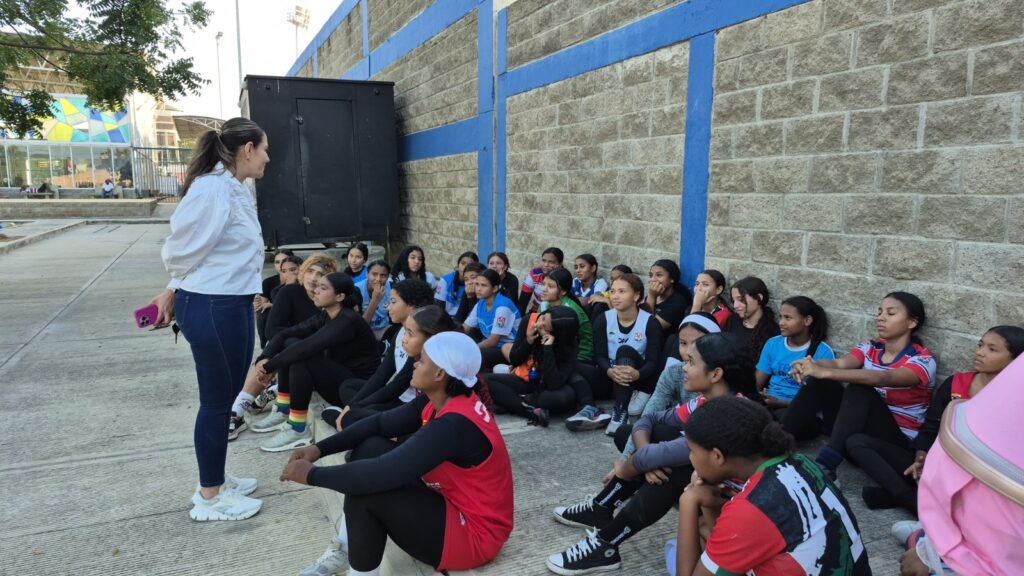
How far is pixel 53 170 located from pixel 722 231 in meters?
37.0

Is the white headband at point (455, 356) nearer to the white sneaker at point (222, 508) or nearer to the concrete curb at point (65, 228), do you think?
the white sneaker at point (222, 508)

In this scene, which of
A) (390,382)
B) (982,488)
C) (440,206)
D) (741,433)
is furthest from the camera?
(440,206)

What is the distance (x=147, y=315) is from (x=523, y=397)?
246 centimetres

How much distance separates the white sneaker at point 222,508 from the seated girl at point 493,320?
2.28m

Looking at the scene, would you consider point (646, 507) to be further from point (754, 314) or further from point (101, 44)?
point (101, 44)

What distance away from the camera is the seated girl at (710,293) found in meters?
4.82

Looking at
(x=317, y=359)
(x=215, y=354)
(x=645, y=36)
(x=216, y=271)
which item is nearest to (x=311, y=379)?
(x=317, y=359)

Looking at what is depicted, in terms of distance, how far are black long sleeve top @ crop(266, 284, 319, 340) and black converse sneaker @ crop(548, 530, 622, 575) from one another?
334 cm

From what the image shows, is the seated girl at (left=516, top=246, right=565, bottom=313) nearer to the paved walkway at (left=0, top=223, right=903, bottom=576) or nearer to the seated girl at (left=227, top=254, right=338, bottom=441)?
the seated girl at (left=227, top=254, right=338, bottom=441)

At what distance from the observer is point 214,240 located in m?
3.01

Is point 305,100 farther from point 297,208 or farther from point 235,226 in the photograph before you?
point 235,226

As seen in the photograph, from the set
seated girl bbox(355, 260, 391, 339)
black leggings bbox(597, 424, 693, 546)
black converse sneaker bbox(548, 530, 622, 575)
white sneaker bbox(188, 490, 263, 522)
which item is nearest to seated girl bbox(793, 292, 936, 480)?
black leggings bbox(597, 424, 693, 546)

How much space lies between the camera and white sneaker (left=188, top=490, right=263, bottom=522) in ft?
10.9

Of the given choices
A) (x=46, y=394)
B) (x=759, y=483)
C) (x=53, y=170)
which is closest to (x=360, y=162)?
(x=46, y=394)
